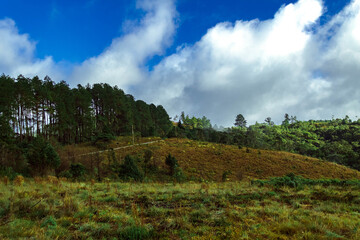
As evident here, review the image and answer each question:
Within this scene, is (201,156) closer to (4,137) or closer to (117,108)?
(4,137)

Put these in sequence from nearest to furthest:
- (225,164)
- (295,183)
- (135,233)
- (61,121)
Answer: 1. (135,233)
2. (295,183)
3. (225,164)
4. (61,121)

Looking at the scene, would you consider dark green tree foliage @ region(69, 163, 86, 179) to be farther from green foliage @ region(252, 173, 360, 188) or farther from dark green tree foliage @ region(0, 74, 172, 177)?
green foliage @ region(252, 173, 360, 188)

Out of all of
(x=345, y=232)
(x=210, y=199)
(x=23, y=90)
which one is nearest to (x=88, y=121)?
(x=23, y=90)

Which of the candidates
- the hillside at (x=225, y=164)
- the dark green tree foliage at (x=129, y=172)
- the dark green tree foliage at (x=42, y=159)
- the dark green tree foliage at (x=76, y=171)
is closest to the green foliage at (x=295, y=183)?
the hillside at (x=225, y=164)

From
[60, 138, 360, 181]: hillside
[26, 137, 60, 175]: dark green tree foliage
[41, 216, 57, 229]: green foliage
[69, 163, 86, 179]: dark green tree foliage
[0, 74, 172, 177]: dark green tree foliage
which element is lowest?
[60, 138, 360, 181]: hillside

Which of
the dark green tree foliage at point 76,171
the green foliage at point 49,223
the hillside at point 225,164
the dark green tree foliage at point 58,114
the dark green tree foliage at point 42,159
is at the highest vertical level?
the dark green tree foliage at point 58,114

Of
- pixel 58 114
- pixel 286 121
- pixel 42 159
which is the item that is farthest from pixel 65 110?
pixel 286 121

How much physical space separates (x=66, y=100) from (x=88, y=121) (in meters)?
6.59

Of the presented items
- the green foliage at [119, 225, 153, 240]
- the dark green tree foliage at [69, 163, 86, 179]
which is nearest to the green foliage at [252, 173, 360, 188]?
the green foliage at [119, 225, 153, 240]

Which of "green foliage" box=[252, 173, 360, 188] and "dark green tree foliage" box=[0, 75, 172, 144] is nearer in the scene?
"green foliage" box=[252, 173, 360, 188]

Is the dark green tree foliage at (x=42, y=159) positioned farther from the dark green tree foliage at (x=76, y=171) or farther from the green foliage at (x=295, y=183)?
the green foliage at (x=295, y=183)

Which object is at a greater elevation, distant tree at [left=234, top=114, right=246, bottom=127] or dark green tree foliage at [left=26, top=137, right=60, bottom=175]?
distant tree at [left=234, top=114, right=246, bottom=127]

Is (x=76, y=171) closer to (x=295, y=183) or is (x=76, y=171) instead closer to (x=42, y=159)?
(x=42, y=159)

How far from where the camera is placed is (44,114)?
37.0 meters
